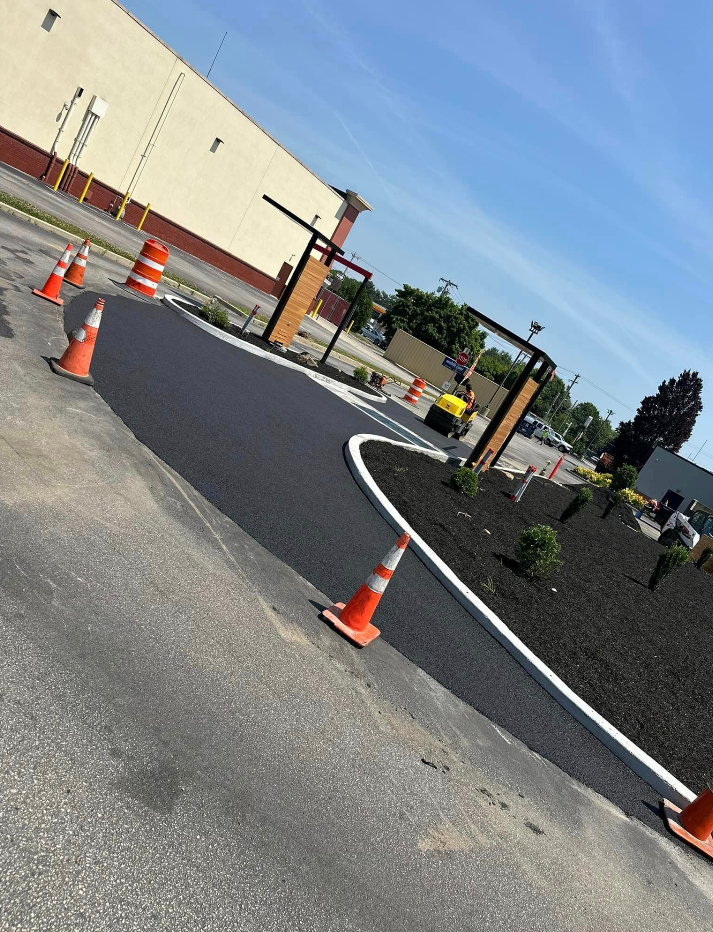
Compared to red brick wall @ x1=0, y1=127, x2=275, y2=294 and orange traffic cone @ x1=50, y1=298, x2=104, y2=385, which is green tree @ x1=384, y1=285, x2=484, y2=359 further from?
orange traffic cone @ x1=50, y1=298, x2=104, y2=385

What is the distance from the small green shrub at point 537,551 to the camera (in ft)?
31.6

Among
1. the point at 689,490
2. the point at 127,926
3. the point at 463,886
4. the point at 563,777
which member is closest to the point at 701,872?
the point at 563,777

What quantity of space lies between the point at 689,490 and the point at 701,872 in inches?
2060

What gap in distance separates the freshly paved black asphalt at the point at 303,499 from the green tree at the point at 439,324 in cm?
5062

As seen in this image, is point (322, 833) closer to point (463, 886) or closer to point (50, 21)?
point (463, 886)

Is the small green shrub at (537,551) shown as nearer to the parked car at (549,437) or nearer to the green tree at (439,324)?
the parked car at (549,437)

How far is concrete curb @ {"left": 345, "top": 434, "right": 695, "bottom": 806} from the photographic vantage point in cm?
627

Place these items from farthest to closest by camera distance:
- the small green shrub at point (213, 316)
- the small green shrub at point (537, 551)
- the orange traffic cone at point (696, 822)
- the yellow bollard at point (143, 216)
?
the yellow bollard at point (143, 216)
the small green shrub at point (213, 316)
the small green shrub at point (537, 551)
the orange traffic cone at point (696, 822)

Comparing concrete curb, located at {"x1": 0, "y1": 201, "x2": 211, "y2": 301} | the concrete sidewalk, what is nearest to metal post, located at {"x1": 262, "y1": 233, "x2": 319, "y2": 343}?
concrete curb, located at {"x1": 0, "y1": 201, "x2": 211, "y2": 301}

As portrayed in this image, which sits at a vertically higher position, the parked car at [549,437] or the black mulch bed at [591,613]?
the parked car at [549,437]

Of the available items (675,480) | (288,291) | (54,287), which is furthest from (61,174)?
(675,480)

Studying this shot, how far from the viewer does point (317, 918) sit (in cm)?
318

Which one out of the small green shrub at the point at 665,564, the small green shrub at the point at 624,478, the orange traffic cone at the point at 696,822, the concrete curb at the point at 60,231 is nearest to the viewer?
the orange traffic cone at the point at 696,822

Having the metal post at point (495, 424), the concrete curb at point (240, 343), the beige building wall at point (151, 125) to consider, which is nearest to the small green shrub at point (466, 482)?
the metal post at point (495, 424)
